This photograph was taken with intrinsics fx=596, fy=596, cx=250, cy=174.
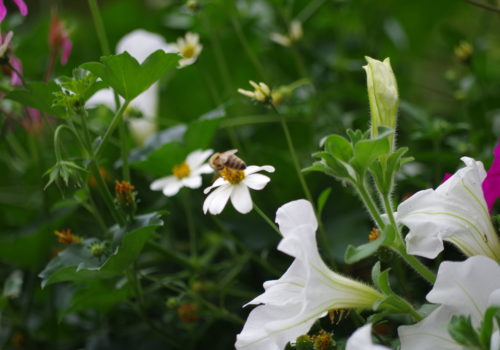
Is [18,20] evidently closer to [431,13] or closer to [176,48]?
[176,48]

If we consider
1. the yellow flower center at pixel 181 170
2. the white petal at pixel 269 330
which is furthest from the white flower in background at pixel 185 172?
the white petal at pixel 269 330

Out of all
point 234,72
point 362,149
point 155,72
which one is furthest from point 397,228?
point 234,72

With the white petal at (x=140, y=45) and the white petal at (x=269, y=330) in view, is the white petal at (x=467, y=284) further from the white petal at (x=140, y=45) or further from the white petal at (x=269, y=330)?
the white petal at (x=140, y=45)

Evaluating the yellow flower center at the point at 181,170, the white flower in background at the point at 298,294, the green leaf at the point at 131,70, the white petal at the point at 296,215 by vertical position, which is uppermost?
the green leaf at the point at 131,70

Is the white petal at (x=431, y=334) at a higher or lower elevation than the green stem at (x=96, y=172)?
lower

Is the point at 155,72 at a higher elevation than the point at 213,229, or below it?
higher

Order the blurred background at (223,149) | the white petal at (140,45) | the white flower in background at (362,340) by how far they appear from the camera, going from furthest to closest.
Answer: the white petal at (140,45)
the blurred background at (223,149)
the white flower in background at (362,340)

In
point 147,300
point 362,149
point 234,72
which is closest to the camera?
point 362,149
